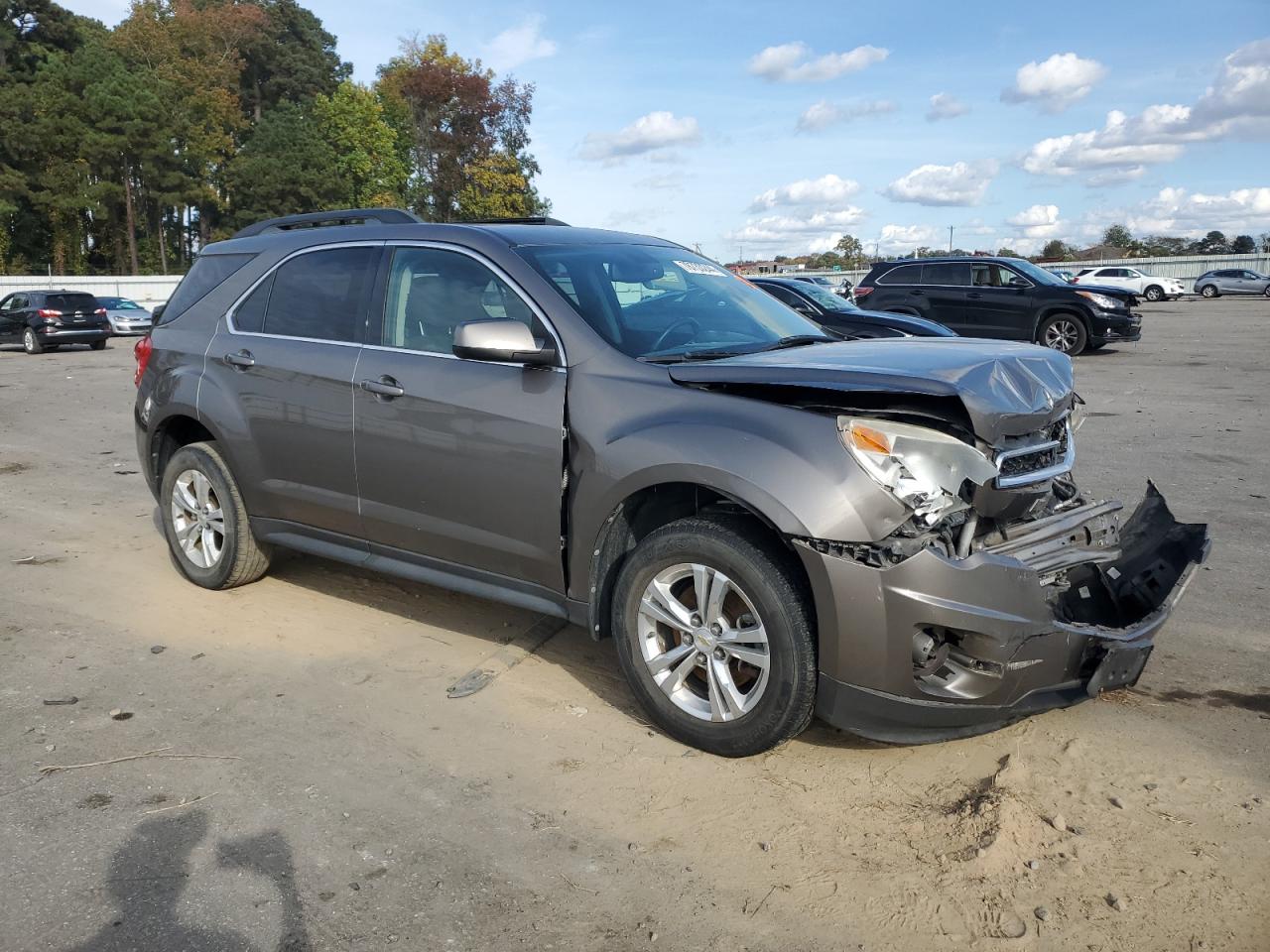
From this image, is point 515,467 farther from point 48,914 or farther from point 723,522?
point 48,914

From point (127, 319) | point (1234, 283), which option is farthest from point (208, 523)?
point (1234, 283)

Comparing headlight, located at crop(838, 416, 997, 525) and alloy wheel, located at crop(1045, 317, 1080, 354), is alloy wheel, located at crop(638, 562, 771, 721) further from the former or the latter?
alloy wheel, located at crop(1045, 317, 1080, 354)

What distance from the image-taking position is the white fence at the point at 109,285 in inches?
1750

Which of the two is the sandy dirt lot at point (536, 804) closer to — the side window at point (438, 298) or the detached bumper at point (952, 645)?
the detached bumper at point (952, 645)

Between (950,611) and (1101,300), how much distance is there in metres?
16.8

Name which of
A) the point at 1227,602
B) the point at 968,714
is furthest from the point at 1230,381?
the point at 968,714

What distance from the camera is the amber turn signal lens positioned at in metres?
3.23

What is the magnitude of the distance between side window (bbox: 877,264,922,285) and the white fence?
35.5 m

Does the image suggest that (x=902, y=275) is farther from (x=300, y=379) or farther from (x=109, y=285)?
(x=109, y=285)

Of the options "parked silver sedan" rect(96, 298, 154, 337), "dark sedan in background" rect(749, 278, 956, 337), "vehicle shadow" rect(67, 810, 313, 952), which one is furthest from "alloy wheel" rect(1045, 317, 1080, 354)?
"parked silver sedan" rect(96, 298, 154, 337)

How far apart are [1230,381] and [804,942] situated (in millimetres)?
14107

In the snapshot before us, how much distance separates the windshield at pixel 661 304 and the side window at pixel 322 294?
2.93 ft

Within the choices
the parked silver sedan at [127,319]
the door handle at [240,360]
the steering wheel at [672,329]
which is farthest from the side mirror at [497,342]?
the parked silver sedan at [127,319]

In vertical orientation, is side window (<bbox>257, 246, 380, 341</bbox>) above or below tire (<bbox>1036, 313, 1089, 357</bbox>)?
above
